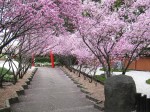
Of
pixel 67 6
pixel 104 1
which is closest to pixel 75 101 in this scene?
pixel 104 1

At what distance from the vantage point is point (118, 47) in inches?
604

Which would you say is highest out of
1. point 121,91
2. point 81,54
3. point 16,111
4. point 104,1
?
point 104,1

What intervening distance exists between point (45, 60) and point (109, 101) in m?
41.8

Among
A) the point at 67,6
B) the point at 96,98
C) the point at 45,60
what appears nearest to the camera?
the point at 67,6

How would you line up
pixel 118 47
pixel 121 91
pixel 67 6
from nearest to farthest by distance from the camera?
pixel 67 6 < pixel 121 91 < pixel 118 47

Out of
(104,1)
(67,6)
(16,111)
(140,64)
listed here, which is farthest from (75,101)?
(140,64)

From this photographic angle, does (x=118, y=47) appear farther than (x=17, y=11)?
Yes

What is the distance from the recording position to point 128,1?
1389 cm

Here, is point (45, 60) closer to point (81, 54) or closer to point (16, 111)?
point (81, 54)

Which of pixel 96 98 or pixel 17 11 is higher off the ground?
pixel 17 11

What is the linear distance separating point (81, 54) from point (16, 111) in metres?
12.1

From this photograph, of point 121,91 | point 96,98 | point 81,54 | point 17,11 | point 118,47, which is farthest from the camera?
point 81,54

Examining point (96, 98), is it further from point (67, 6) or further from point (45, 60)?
point (45, 60)

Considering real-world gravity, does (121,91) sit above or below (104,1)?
below
